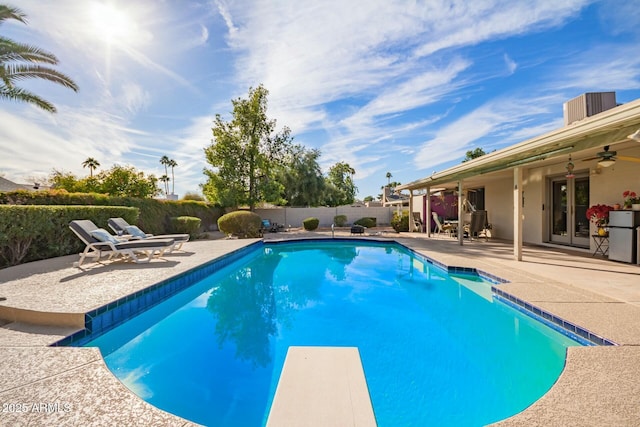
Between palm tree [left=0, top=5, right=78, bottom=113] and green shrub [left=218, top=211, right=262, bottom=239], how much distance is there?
23.4ft

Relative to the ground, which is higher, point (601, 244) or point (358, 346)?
point (601, 244)

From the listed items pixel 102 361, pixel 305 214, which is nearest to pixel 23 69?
pixel 102 361

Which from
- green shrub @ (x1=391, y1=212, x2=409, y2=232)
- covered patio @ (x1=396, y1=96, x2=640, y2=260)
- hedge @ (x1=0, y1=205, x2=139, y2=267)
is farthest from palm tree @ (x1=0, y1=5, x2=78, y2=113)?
green shrub @ (x1=391, y1=212, x2=409, y2=232)

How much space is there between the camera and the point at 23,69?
318 inches

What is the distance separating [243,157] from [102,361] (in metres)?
16.5

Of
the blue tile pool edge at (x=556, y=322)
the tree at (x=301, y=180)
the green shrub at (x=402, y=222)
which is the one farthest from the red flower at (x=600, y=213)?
the tree at (x=301, y=180)

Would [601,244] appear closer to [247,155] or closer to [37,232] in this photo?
[37,232]

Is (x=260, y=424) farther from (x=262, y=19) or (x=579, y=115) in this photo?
(x=579, y=115)

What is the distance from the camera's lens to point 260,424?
2.37 meters

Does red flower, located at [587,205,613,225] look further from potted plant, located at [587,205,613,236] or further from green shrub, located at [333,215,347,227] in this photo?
green shrub, located at [333,215,347,227]

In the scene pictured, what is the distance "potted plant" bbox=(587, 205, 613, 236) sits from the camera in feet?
22.6

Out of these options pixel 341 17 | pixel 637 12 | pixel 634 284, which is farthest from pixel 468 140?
pixel 634 284

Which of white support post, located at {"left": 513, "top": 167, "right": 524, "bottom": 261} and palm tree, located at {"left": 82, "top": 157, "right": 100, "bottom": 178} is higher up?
palm tree, located at {"left": 82, "top": 157, "right": 100, "bottom": 178}

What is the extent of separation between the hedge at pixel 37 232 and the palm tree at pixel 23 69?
3.50 m
